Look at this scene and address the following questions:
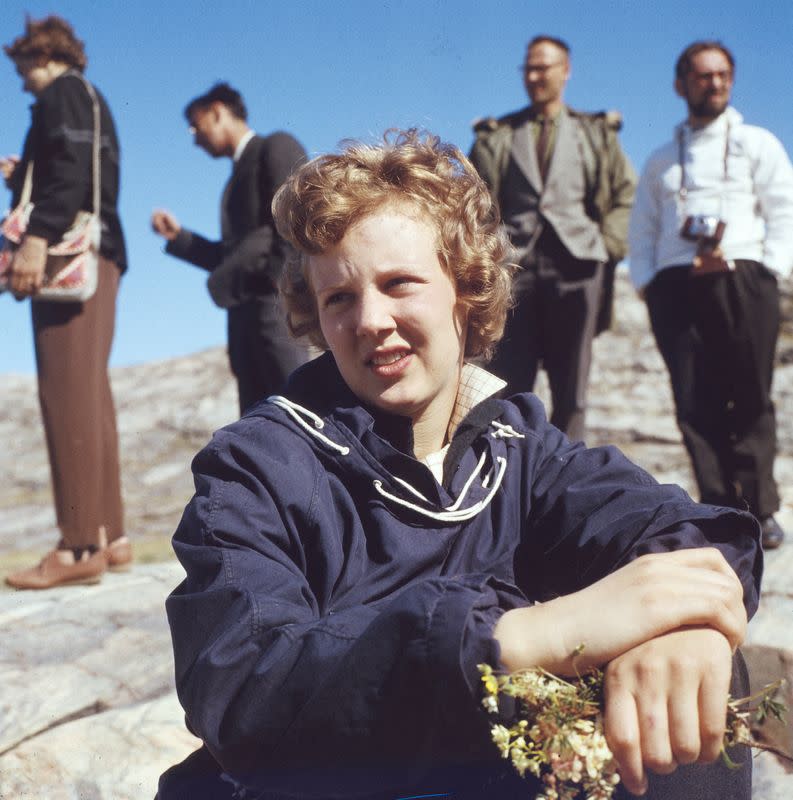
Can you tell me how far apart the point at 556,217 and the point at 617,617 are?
368 cm

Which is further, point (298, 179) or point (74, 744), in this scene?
point (74, 744)

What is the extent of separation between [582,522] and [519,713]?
548 millimetres

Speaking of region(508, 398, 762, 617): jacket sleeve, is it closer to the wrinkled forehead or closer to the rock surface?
the rock surface

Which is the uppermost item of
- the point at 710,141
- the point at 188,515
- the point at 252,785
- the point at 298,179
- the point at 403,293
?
the point at 710,141

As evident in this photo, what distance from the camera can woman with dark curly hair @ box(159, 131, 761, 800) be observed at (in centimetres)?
113

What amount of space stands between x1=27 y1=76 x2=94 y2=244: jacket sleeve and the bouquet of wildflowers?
354cm

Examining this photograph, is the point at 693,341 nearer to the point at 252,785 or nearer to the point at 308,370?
the point at 308,370

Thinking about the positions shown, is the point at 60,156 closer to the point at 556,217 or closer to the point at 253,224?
the point at 253,224

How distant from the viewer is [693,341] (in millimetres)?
4273


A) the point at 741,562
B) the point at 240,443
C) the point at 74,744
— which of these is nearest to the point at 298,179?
the point at 240,443

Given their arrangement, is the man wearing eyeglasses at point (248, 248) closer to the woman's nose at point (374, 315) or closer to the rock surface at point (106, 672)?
the rock surface at point (106, 672)

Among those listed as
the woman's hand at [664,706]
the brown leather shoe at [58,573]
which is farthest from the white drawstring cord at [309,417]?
the brown leather shoe at [58,573]

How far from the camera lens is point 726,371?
4.25 m

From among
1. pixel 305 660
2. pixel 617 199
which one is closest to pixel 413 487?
pixel 305 660
